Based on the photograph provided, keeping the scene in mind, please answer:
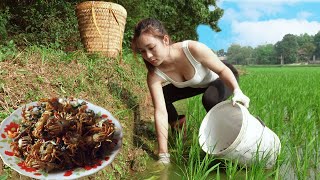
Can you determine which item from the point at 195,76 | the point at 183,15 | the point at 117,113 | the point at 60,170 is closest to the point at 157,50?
the point at 195,76

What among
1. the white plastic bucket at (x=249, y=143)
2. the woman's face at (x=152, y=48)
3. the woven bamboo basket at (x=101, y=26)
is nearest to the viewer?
the white plastic bucket at (x=249, y=143)

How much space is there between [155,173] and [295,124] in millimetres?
1129

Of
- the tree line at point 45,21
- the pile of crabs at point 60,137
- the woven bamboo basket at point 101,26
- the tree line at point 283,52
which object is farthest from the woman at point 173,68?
the tree line at point 283,52

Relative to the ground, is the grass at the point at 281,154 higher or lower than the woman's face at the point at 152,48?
lower

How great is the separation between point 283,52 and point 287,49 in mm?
1151

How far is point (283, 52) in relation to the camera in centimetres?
6538

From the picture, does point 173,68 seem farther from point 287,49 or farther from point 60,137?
point 287,49

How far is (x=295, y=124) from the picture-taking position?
2.35m

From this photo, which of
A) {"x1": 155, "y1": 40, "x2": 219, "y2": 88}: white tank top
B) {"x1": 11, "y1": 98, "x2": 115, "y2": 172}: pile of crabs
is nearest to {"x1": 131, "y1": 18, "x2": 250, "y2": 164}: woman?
{"x1": 155, "y1": 40, "x2": 219, "y2": 88}: white tank top

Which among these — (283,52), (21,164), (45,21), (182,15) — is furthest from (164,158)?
(283,52)

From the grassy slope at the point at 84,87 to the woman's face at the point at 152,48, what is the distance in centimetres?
45

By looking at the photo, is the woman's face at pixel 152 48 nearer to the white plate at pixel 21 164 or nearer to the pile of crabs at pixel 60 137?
the pile of crabs at pixel 60 137

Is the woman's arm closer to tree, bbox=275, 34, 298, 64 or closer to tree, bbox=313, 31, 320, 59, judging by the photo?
tree, bbox=313, 31, 320, 59

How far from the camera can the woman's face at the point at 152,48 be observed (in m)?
1.88
